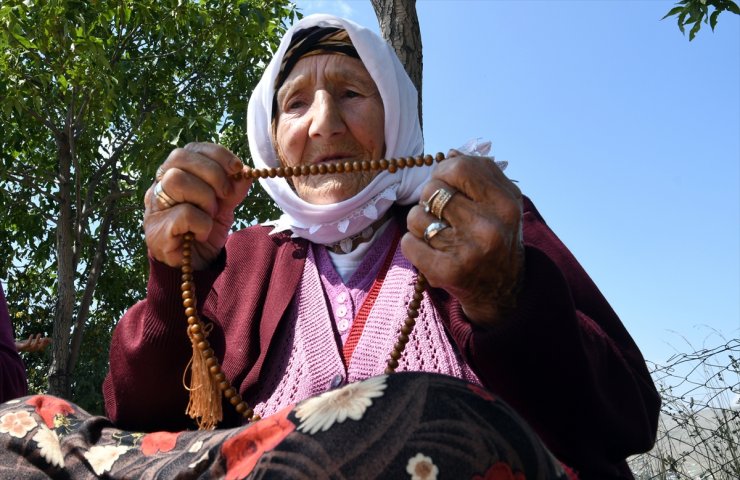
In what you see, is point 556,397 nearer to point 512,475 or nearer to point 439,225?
point 439,225

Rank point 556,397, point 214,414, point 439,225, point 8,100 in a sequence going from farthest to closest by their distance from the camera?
point 8,100, point 214,414, point 556,397, point 439,225

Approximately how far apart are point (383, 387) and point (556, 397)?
0.67 metres

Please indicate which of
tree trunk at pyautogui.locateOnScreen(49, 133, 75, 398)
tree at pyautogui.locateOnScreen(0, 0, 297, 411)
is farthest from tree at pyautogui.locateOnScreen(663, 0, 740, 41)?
tree trunk at pyautogui.locateOnScreen(49, 133, 75, 398)

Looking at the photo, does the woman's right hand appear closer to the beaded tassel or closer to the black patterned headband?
the beaded tassel

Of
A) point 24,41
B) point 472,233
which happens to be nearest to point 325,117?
point 472,233

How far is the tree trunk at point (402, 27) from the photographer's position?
381 centimetres

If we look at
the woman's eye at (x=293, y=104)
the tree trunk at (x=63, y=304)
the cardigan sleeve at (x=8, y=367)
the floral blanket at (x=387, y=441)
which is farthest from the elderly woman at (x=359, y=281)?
the tree trunk at (x=63, y=304)

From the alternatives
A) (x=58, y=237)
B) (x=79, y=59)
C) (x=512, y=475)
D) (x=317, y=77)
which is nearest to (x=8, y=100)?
(x=79, y=59)

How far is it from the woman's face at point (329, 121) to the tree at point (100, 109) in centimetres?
422

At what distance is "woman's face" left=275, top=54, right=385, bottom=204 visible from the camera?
2275 mm

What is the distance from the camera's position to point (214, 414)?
6.22 feet

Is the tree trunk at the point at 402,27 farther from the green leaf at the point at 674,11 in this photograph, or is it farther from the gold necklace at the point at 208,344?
the gold necklace at the point at 208,344

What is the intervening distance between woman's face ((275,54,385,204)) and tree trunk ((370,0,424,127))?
1459 mm

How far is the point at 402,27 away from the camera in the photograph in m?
3.86
